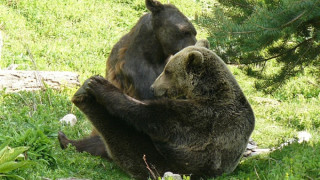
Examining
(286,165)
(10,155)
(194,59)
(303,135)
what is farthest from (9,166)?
(303,135)

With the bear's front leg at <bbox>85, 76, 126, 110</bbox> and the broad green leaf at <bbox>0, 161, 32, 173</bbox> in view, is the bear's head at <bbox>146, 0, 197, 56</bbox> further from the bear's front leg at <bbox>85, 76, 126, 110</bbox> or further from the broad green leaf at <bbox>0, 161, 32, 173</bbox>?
the broad green leaf at <bbox>0, 161, 32, 173</bbox>

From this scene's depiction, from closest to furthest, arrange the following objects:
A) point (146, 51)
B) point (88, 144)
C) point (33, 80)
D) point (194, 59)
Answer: point (194, 59), point (88, 144), point (146, 51), point (33, 80)

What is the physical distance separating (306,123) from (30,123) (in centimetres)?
579

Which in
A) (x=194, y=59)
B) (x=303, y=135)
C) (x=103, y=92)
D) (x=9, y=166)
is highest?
(x=194, y=59)

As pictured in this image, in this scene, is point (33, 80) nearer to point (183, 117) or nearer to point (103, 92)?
point (103, 92)

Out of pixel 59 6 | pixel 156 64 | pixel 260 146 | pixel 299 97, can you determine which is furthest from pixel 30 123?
pixel 59 6

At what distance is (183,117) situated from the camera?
629cm

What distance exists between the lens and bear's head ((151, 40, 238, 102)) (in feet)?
21.3

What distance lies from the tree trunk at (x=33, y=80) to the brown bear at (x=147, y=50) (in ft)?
7.84

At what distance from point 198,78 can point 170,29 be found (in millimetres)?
2023

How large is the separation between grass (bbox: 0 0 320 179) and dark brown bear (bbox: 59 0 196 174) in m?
0.33

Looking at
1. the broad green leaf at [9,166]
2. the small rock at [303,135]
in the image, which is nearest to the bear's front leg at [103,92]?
the broad green leaf at [9,166]

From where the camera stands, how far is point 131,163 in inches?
264

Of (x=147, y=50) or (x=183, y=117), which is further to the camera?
(x=147, y=50)
